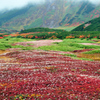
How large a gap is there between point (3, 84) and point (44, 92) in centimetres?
443

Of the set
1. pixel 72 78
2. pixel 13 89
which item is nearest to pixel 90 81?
pixel 72 78

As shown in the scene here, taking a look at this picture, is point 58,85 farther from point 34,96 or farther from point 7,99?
point 7,99

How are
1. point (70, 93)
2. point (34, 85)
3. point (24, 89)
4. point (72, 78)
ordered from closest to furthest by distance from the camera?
point (70, 93) < point (24, 89) < point (34, 85) < point (72, 78)

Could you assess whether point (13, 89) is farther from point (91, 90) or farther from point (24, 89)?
point (91, 90)

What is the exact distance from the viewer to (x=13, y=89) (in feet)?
39.2

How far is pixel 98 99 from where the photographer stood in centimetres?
1009

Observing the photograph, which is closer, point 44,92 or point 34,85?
point 44,92

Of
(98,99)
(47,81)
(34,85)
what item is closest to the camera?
(98,99)

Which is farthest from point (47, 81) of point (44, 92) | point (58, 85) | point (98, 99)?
point (98, 99)

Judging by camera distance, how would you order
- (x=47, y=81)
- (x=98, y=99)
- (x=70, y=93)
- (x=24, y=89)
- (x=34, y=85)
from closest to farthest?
1. (x=98, y=99)
2. (x=70, y=93)
3. (x=24, y=89)
4. (x=34, y=85)
5. (x=47, y=81)

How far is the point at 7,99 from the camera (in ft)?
33.7

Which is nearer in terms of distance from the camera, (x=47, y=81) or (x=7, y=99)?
(x=7, y=99)

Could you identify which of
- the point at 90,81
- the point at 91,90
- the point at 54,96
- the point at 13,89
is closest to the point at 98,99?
the point at 91,90

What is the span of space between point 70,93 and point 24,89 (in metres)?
4.14
